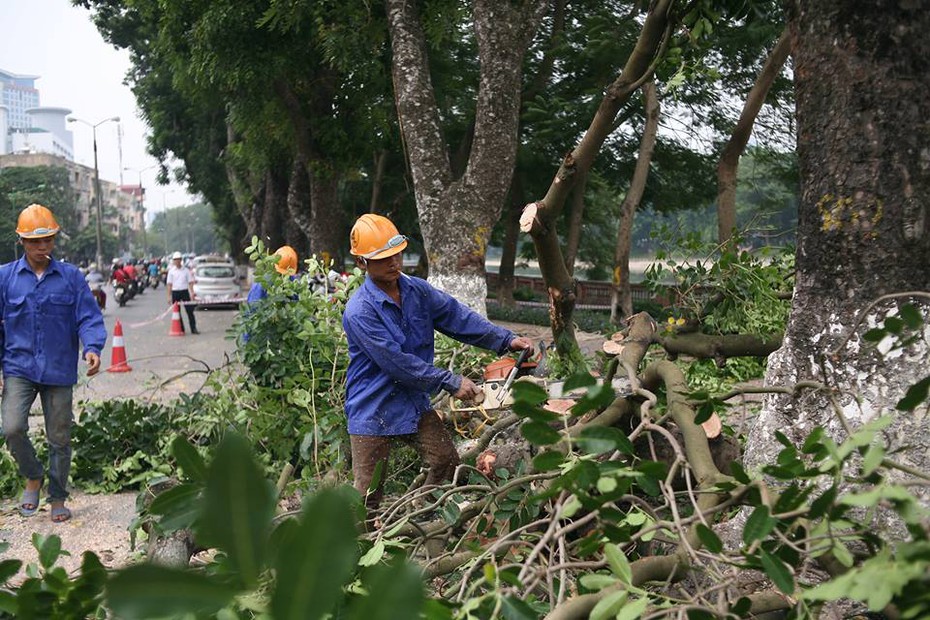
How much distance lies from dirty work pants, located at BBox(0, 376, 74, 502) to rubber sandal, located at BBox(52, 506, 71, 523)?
0.26 feet

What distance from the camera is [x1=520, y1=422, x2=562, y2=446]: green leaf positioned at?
175cm

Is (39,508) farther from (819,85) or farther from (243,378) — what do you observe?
(819,85)

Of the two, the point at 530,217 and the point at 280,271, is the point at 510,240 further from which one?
the point at 530,217

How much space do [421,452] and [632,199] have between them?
11740 mm

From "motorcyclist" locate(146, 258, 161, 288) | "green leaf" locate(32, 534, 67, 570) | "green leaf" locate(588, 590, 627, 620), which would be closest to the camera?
"green leaf" locate(588, 590, 627, 620)

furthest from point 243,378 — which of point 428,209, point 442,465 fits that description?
point 428,209

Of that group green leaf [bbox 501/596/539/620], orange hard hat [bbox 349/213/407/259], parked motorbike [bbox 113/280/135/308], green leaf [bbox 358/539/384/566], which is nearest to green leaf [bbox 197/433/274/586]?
green leaf [bbox 501/596/539/620]

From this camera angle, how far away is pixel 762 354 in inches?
191

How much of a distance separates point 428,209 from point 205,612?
808 cm

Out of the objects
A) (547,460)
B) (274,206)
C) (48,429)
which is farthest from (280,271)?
(274,206)

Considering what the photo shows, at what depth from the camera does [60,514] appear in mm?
5605

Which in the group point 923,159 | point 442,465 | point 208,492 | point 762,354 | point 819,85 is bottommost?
point 442,465

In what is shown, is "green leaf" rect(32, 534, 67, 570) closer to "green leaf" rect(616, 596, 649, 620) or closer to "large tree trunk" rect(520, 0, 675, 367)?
"green leaf" rect(616, 596, 649, 620)

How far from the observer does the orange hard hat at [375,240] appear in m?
4.23
